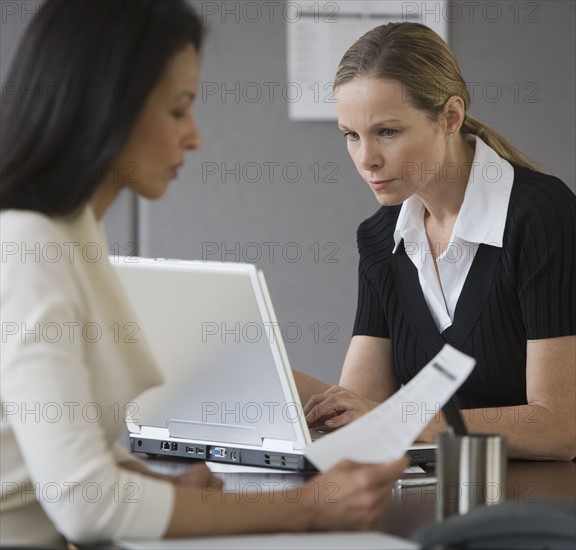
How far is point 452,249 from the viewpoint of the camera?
6.35 ft

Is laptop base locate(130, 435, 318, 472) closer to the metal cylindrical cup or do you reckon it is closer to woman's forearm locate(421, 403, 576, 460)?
woman's forearm locate(421, 403, 576, 460)

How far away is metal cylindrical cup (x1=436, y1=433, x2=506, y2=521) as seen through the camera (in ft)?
3.55

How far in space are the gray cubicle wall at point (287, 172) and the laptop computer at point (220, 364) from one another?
127 cm

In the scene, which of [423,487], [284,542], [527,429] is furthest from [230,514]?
[527,429]

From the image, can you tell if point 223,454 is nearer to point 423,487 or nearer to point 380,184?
point 423,487

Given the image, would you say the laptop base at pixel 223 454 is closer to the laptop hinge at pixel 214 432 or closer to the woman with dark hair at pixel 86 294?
the laptop hinge at pixel 214 432

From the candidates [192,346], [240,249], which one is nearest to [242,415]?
[192,346]

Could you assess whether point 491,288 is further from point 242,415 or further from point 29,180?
point 29,180

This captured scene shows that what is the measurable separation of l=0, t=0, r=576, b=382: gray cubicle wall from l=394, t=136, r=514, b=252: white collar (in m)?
0.90

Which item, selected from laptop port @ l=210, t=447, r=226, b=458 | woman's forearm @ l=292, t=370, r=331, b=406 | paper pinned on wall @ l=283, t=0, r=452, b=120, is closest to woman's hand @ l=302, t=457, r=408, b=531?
laptop port @ l=210, t=447, r=226, b=458

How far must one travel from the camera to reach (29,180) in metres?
1.08

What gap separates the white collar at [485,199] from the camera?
1.86 meters

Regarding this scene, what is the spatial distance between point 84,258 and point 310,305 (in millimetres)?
1810

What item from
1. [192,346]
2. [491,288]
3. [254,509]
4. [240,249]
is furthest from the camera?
[240,249]
